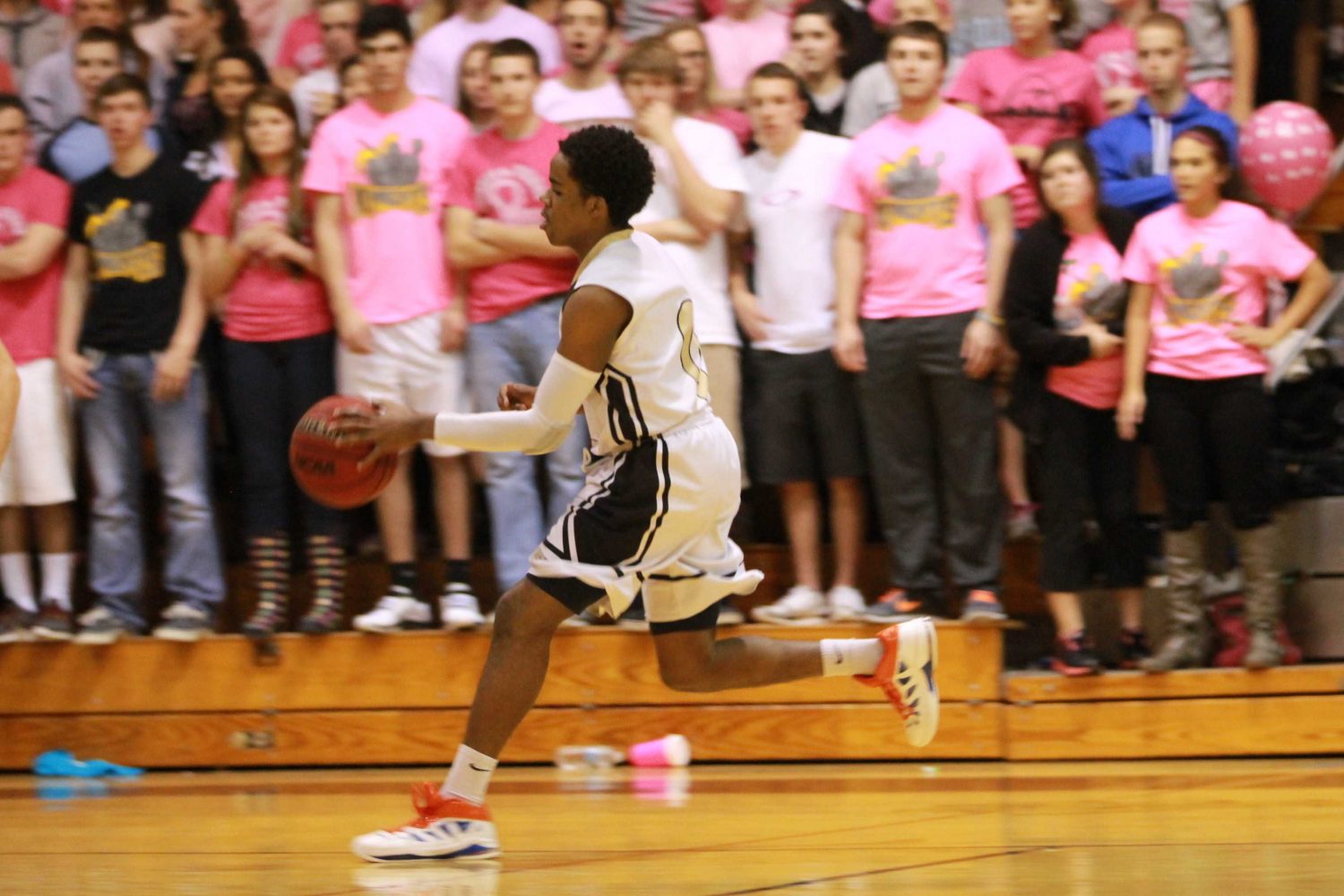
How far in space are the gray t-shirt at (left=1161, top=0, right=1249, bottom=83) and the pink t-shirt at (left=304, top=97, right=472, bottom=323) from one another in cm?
300

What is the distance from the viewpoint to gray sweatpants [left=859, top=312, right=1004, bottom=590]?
665 cm

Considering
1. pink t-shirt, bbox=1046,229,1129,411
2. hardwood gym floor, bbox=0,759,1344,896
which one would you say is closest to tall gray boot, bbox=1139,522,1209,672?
hardwood gym floor, bbox=0,759,1344,896

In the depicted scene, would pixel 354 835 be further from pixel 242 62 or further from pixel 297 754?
pixel 242 62

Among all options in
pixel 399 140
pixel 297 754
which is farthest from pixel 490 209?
pixel 297 754

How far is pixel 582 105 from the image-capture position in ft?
23.5

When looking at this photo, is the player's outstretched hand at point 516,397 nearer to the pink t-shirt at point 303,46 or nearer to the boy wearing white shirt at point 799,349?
the boy wearing white shirt at point 799,349

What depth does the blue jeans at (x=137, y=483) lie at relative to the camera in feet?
23.3

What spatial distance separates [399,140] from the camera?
7.04 m

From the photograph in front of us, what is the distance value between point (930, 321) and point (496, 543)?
181cm

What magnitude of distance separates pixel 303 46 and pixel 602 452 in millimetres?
4262

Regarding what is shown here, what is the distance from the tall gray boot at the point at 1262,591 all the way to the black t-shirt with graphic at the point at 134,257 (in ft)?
13.5

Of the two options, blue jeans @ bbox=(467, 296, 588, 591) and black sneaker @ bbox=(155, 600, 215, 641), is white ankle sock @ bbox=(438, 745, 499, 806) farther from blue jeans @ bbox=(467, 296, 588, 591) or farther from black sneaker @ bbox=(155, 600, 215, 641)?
black sneaker @ bbox=(155, 600, 215, 641)

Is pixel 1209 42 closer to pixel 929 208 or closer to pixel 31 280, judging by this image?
pixel 929 208

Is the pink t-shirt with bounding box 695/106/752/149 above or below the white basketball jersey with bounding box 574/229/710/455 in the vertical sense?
above
